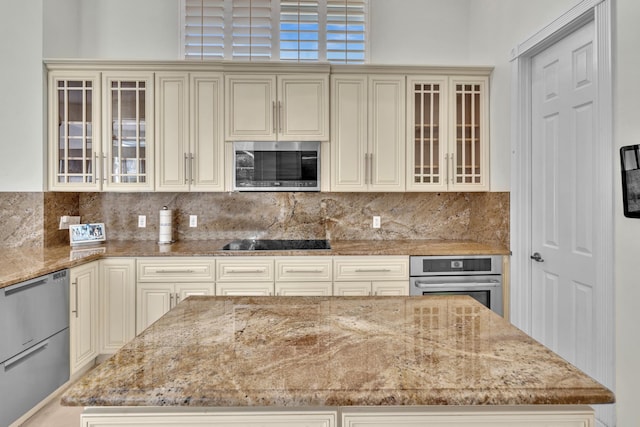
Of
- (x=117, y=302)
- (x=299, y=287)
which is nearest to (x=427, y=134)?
(x=299, y=287)

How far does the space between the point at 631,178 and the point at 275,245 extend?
244 centimetres

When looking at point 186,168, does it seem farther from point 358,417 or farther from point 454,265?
point 358,417

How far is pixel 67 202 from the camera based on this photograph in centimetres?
328

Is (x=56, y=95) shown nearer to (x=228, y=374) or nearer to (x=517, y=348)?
(x=228, y=374)

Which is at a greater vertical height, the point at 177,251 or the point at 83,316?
the point at 177,251

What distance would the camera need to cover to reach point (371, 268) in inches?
112

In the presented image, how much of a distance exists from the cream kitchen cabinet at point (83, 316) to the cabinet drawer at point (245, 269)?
2.94ft

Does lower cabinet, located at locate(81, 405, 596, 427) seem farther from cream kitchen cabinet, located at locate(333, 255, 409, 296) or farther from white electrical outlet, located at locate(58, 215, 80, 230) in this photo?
white electrical outlet, located at locate(58, 215, 80, 230)

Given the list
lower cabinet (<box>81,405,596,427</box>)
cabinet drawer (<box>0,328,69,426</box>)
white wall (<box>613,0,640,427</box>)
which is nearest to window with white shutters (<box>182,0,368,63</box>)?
white wall (<box>613,0,640,427</box>)

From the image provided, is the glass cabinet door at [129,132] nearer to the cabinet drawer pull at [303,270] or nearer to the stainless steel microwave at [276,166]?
the stainless steel microwave at [276,166]

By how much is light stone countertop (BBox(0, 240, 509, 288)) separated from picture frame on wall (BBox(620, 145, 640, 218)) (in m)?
1.55

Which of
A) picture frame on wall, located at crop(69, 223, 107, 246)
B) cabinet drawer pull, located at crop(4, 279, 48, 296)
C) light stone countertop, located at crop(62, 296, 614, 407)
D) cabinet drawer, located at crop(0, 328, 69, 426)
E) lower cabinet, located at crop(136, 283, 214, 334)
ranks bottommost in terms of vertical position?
cabinet drawer, located at crop(0, 328, 69, 426)

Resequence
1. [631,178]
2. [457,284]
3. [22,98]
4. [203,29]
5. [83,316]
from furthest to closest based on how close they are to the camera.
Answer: [203,29] → [22,98] → [457,284] → [83,316] → [631,178]

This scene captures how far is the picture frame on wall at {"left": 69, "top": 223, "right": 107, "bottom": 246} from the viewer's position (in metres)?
3.04
